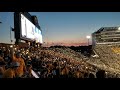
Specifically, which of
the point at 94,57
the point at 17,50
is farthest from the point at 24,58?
the point at 94,57

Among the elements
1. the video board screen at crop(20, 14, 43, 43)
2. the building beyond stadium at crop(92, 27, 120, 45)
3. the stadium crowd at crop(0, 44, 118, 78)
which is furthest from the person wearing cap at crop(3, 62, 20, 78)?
the building beyond stadium at crop(92, 27, 120, 45)

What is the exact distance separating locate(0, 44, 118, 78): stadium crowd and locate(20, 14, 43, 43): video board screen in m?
0.24

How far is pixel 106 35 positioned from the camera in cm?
429

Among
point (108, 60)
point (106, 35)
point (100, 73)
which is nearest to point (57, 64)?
point (100, 73)

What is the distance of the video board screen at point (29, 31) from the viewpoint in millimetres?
4131

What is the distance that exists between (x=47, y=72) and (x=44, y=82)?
279 mm

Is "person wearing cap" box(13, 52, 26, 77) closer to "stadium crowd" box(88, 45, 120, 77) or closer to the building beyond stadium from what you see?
"stadium crowd" box(88, 45, 120, 77)

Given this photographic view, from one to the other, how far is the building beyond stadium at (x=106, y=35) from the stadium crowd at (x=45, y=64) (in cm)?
46

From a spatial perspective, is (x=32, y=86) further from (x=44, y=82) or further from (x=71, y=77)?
(x=71, y=77)

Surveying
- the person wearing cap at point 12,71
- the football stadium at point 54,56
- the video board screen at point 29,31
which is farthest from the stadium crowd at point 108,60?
the person wearing cap at point 12,71

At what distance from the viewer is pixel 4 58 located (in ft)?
13.0

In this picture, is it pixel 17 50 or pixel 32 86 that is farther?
pixel 32 86

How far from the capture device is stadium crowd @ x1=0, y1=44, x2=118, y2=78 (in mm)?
3975
